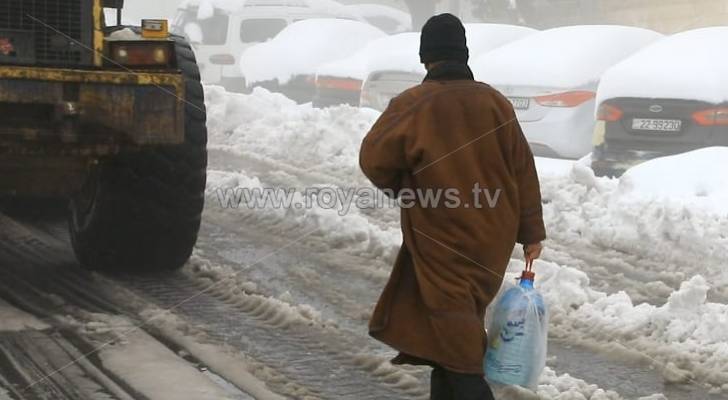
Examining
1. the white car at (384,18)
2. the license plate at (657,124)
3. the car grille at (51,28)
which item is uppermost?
the white car at (384,18)

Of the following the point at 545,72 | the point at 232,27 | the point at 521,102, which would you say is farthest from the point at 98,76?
the point at 232,27

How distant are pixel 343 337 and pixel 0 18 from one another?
2.31m

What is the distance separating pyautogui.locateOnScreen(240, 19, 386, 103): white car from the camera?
1675cm

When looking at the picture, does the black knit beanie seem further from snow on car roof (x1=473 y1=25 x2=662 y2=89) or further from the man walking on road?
snow on car roof (x1=473 y1=25 x2=662 y2=89)

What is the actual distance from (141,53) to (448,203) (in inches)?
106

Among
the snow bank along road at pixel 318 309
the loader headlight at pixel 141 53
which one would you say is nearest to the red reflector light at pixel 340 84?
the snow bank along road at pixel 318 309

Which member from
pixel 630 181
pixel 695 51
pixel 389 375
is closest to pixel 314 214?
pixel 630 181

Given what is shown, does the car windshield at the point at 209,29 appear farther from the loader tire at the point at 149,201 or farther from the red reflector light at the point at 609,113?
the loader tire at the point at 149,201

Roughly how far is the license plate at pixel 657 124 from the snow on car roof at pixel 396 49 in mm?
3988

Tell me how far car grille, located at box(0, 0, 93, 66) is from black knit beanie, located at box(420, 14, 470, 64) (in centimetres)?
258

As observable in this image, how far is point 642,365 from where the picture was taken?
505 centimetres

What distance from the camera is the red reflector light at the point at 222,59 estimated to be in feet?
62.1

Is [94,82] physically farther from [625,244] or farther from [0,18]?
[625,244]

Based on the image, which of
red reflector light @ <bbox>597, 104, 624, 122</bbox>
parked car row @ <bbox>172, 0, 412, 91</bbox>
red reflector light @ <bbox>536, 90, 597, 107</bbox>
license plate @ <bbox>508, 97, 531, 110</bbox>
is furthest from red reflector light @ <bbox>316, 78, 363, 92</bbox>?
red reflector light @ <bbox>597, 104, 624, 122</bbox>
